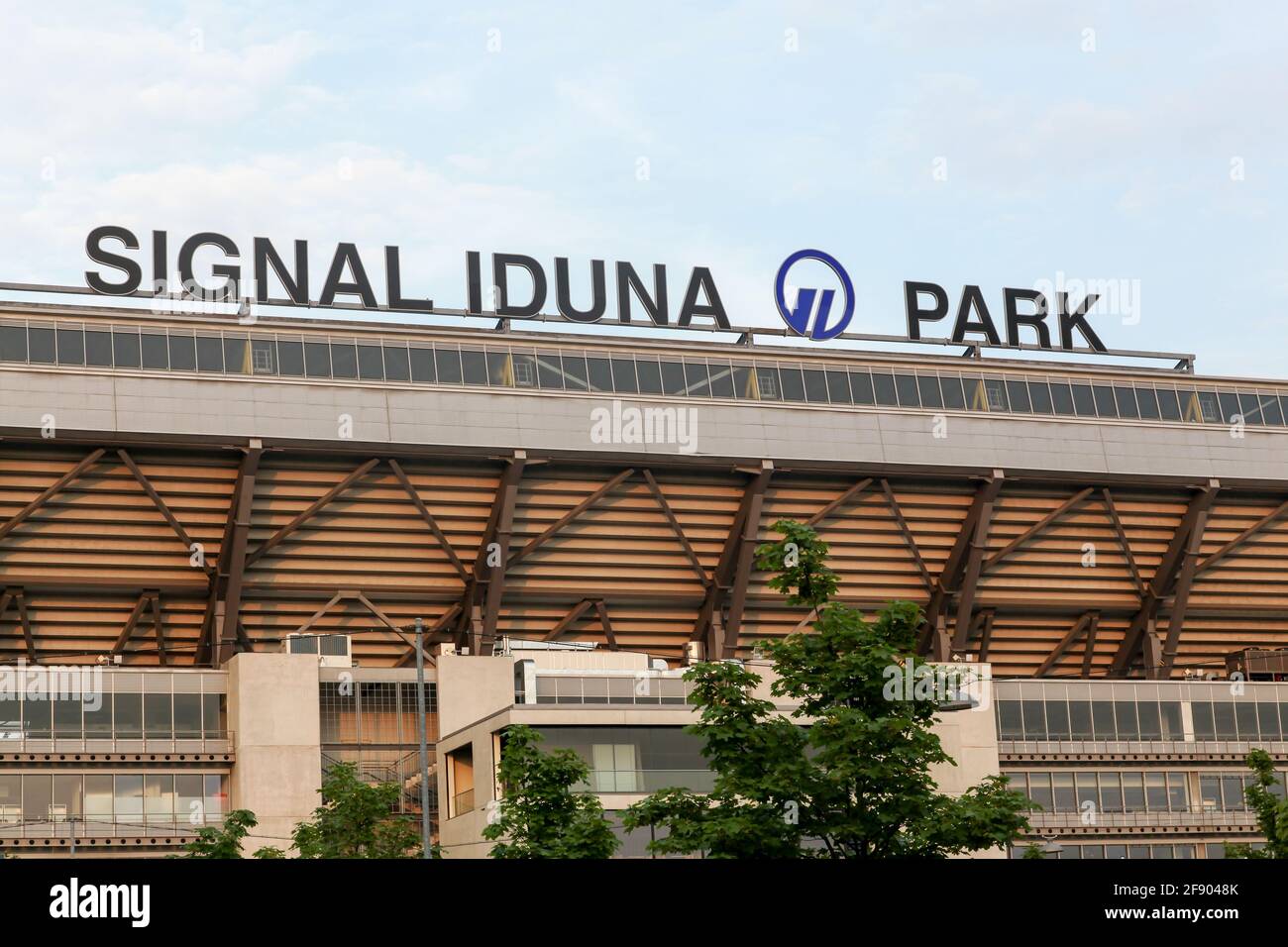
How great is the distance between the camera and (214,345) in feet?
271

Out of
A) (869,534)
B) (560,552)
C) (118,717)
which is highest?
(869,534)

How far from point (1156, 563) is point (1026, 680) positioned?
10626 millimetres

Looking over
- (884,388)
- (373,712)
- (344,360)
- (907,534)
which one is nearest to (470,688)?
(373,712)

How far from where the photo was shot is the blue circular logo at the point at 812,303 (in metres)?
91.8

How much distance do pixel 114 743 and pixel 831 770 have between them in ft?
195

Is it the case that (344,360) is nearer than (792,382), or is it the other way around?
(344,360)

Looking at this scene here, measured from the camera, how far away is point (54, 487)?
8012cm

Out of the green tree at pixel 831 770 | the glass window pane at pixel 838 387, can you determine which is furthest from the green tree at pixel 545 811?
the glass window pane at pixel 838 387

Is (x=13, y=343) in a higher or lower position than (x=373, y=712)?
higher

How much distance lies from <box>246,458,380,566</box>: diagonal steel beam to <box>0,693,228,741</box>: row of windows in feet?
23.7

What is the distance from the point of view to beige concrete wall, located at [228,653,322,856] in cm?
8294

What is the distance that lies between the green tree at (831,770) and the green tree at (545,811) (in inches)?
434

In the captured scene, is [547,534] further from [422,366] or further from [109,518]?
[109,518]

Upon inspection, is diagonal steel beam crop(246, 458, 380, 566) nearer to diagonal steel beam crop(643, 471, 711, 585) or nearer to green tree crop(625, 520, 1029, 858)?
diagonal steel beam crop(643, 471, 711, 585)
